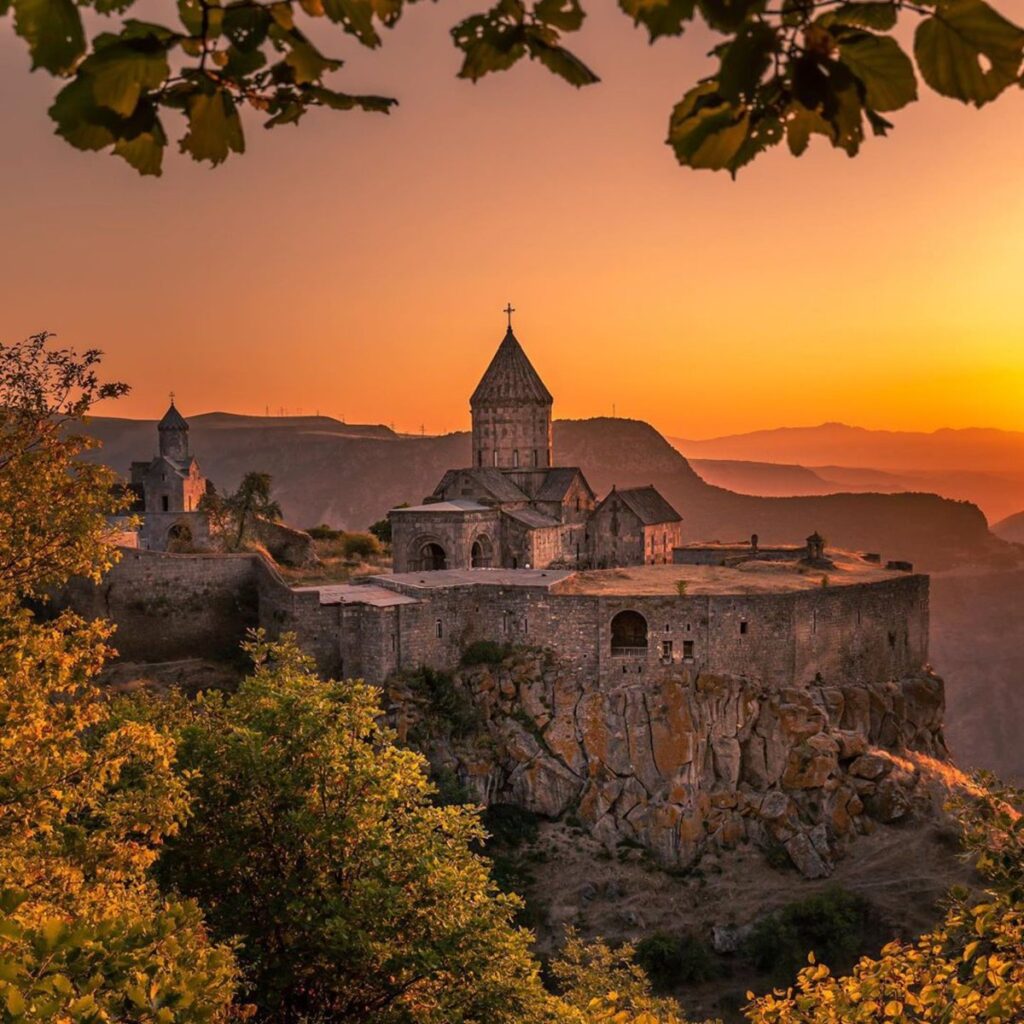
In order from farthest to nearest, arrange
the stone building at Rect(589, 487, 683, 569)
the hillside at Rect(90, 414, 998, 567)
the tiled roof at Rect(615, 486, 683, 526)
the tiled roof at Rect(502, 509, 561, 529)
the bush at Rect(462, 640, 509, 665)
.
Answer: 1. the hillside at Rect(90, 414, 998, 567)
2. the tiled roof at Rect(615, 486, 683, 526)
3. the stone building at Rect(589, 487, 683, 569)
4. the tiled roof at Rect(502, 509, 561, 529)
5. the bush at Rect(462, 640, 509, 665)

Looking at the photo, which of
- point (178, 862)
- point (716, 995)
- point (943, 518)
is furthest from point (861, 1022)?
point (943, 518)

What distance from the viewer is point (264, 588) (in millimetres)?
28906

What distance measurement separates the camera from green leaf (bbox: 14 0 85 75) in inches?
87.4

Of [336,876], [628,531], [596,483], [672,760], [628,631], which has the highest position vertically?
[596,483]

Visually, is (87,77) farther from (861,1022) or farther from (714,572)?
(714,572)

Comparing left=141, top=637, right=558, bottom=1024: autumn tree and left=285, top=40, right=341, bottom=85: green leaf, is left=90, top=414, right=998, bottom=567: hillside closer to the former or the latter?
left=141, top=637, right=558, bottom=1024: autumn tree

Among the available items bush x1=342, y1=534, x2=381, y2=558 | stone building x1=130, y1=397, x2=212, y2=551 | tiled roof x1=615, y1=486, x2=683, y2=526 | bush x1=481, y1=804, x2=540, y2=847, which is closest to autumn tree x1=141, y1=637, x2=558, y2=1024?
bush x1=481, y1=804, x2=540, y2=847

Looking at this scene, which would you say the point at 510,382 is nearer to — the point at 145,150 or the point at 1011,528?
the point at 145,150

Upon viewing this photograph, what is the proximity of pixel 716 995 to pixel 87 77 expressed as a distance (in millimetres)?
25947

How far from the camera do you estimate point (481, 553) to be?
119ft

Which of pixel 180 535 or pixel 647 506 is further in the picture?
pixel 647 506

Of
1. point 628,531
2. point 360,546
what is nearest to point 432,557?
point 628,531

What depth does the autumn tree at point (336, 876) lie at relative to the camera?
11.8m

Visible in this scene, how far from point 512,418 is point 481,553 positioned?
7463mm
